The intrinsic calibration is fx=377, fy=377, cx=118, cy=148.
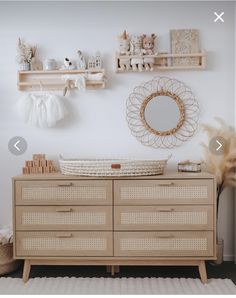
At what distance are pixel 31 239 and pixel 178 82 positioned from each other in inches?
68.7

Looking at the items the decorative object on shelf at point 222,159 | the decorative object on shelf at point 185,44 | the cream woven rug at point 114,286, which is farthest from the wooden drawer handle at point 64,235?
the decorative object on shelf at point 185,44

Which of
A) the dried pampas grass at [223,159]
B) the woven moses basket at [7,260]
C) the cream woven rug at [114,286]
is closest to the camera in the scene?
the cream woven rug at [114,286]

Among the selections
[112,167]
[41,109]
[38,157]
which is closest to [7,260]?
[38,157]

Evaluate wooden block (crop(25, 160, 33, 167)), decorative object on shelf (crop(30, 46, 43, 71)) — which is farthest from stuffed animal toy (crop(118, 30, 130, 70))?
wooden block (crop(25, 160, 33, 167))

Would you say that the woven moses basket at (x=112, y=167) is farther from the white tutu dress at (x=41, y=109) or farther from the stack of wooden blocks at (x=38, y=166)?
the white tutu dress at (x=41, y=109)

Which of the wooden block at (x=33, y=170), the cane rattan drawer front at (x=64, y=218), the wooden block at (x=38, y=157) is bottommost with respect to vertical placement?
the cane rattan drawer front at (x=64, y=218)

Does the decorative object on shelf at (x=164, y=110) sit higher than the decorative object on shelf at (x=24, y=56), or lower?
lower

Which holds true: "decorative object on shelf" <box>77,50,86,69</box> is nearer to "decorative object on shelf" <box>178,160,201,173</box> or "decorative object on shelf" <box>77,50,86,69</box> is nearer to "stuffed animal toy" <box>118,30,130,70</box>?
"stuffed animal toy" <box>118,30,130,70</box>

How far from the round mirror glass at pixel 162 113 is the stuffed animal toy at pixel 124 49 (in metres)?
0.37

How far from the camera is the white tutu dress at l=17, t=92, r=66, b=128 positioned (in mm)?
3143

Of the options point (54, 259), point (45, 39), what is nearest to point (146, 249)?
point (54, 259)

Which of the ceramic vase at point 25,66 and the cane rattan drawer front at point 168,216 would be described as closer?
the cane rattan drawer front at point 168,216

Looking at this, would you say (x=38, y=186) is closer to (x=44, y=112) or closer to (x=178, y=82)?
(x=44, y=112)

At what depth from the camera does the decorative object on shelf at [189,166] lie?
2987mm
